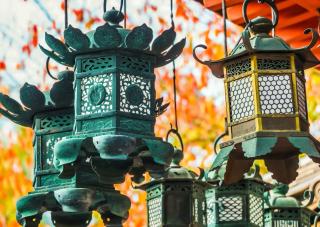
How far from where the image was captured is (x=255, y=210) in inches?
168

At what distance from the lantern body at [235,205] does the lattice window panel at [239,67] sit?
2.55ft

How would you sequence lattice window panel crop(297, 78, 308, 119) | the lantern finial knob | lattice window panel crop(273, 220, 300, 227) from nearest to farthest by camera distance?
lattice window panel crop(297, 78, 308, 119) → the lantern finial knob → lattice window panel crop(273, 220, 300, 227)

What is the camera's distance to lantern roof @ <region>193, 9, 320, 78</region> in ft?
11.4

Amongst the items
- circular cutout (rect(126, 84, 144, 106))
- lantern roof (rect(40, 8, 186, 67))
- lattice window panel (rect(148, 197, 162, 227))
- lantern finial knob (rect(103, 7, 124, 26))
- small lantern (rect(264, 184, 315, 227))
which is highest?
lantern finial knob (rect(103, 7, 124, 26))

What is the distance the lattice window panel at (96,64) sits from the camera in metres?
3.56

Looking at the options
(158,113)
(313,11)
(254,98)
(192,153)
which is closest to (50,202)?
(158,113)

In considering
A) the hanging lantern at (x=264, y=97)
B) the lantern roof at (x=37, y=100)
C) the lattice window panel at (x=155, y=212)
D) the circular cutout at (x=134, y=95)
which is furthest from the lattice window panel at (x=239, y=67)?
the lattice window panel at (x=155, y=212)

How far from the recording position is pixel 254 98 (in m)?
3.45

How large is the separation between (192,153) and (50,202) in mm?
6490

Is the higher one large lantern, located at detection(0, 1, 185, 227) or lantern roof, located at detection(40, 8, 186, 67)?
lantern roof, located at detection(40, 8, 186, 67)

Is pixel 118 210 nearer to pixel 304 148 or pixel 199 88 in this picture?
pixel 304 148

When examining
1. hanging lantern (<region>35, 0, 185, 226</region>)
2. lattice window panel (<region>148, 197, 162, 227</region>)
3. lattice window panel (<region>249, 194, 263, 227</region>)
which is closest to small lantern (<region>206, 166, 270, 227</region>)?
lattice window panel (<region>249, 194, 263, 227</region>)

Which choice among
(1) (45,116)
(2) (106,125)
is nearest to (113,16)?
(2) (106,125)

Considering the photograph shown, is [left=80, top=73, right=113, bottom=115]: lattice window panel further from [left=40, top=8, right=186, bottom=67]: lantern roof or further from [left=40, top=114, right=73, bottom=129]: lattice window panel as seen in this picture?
[left=40, top=114, right=73, bottom=129]: lattice window panel
